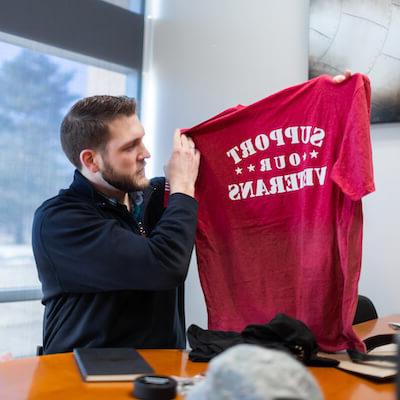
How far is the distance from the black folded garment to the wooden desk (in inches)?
1.1

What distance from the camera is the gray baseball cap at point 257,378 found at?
485mm

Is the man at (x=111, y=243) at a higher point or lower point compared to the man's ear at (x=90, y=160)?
lower

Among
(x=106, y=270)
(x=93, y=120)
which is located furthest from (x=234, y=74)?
(x=106, y=270)

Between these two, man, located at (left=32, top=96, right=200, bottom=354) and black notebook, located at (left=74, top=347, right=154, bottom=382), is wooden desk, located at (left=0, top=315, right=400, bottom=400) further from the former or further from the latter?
man, located at (left=32, top=96, right=200, bottom=354)

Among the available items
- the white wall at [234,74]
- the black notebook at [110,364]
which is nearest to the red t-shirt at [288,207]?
the black notebook at [110,364]

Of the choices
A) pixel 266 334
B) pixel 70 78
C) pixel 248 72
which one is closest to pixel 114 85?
pixel 70 78

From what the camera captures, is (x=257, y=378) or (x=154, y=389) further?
(x=154, y=389)

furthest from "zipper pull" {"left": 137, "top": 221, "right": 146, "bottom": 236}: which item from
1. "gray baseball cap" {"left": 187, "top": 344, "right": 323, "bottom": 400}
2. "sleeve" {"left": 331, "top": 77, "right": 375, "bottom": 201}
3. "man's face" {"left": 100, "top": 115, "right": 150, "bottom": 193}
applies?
"gray baseball cap" {"left": 187, "top": 344, "right": 323, "bottom": 400}

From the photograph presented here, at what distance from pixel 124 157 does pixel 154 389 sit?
→ 83 centimetres

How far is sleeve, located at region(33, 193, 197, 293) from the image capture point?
1.38m

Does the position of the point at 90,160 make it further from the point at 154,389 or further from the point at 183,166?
the point at 154,389

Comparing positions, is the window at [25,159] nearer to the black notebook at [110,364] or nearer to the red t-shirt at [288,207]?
the red t-shirt at [288,207]

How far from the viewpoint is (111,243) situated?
4.55 ft

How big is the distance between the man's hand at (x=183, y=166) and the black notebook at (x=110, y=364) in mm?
499
